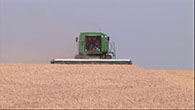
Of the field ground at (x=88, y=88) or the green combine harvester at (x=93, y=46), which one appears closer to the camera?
the field ground at (x=88, y=88)

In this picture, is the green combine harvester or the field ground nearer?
the field ground

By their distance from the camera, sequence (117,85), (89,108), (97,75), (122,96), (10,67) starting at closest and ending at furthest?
(89,108) → (122,96) → (117,85) → (97,75) → (10,67)

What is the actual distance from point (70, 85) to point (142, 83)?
1.56 m

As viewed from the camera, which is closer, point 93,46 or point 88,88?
point 88,88

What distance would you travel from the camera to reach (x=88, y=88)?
616cm

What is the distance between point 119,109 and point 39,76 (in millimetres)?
2653

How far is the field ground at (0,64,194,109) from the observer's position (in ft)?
17.8

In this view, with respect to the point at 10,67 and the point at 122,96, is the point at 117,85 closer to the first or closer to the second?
the point at 122,96

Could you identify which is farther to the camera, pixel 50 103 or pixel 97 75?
pixel 97 75

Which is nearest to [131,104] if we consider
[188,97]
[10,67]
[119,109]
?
[119,109]

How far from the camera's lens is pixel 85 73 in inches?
282

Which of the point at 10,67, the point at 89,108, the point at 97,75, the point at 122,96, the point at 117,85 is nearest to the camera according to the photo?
the point at 89,108

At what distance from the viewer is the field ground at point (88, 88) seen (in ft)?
17.8

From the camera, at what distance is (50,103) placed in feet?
17.7
